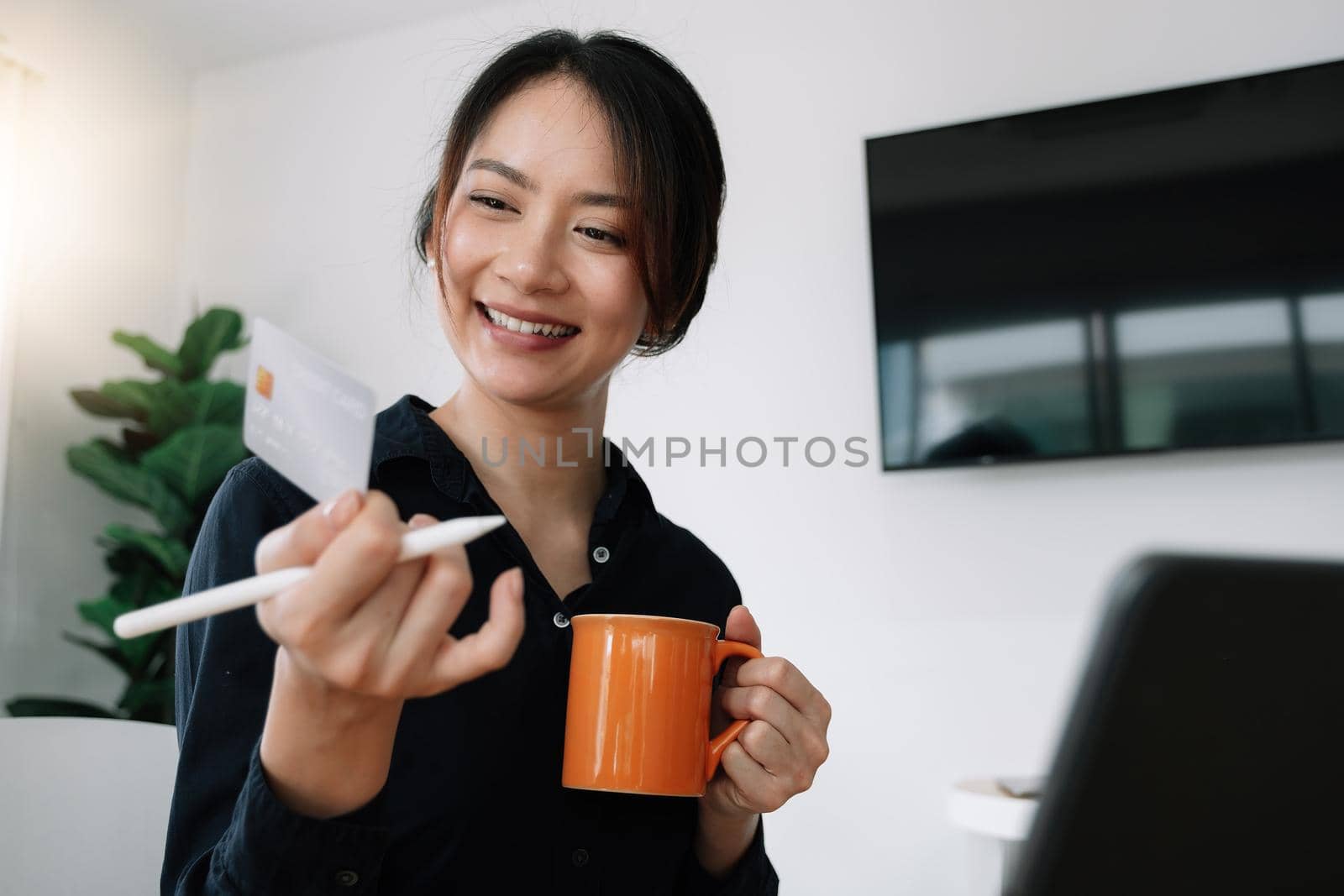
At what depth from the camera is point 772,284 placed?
2.34 metres

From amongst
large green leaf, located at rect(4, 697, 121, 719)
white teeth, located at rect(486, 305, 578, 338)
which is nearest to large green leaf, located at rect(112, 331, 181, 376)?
large green leaf, located at rect(4, 697, 121, 719)

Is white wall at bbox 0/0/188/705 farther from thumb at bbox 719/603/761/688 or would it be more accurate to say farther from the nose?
thumb at bbox 719/603/761/688

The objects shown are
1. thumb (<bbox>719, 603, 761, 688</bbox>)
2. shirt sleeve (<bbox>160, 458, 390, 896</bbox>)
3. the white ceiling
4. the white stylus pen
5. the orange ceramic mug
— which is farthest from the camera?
the white ceiling

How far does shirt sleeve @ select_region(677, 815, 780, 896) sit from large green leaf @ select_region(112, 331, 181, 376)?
2105 millimetres

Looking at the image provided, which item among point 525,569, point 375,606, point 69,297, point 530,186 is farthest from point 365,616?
point 69,297

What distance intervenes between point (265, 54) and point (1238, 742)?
131 inches

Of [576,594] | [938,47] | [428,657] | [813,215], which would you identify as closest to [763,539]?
[813,215]

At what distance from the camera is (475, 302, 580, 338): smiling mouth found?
82 cm

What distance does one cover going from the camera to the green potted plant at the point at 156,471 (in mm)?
2373

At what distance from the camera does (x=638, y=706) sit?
2.21ft

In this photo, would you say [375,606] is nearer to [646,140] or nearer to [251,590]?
[251,590]

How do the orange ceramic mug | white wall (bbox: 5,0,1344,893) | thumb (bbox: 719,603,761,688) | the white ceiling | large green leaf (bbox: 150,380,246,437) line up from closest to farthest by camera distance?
the orange ceramic mug
thumb (bbox: 719,603,761,688)
white wall (bbox: 5,0,1344,893)
large green leaf (bbox: 150,380,246,437)
the white ceiling

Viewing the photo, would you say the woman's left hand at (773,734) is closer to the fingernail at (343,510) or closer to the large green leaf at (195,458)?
the fingernail at (343,510)

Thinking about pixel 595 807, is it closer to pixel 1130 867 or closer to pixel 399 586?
pixel 399 586
